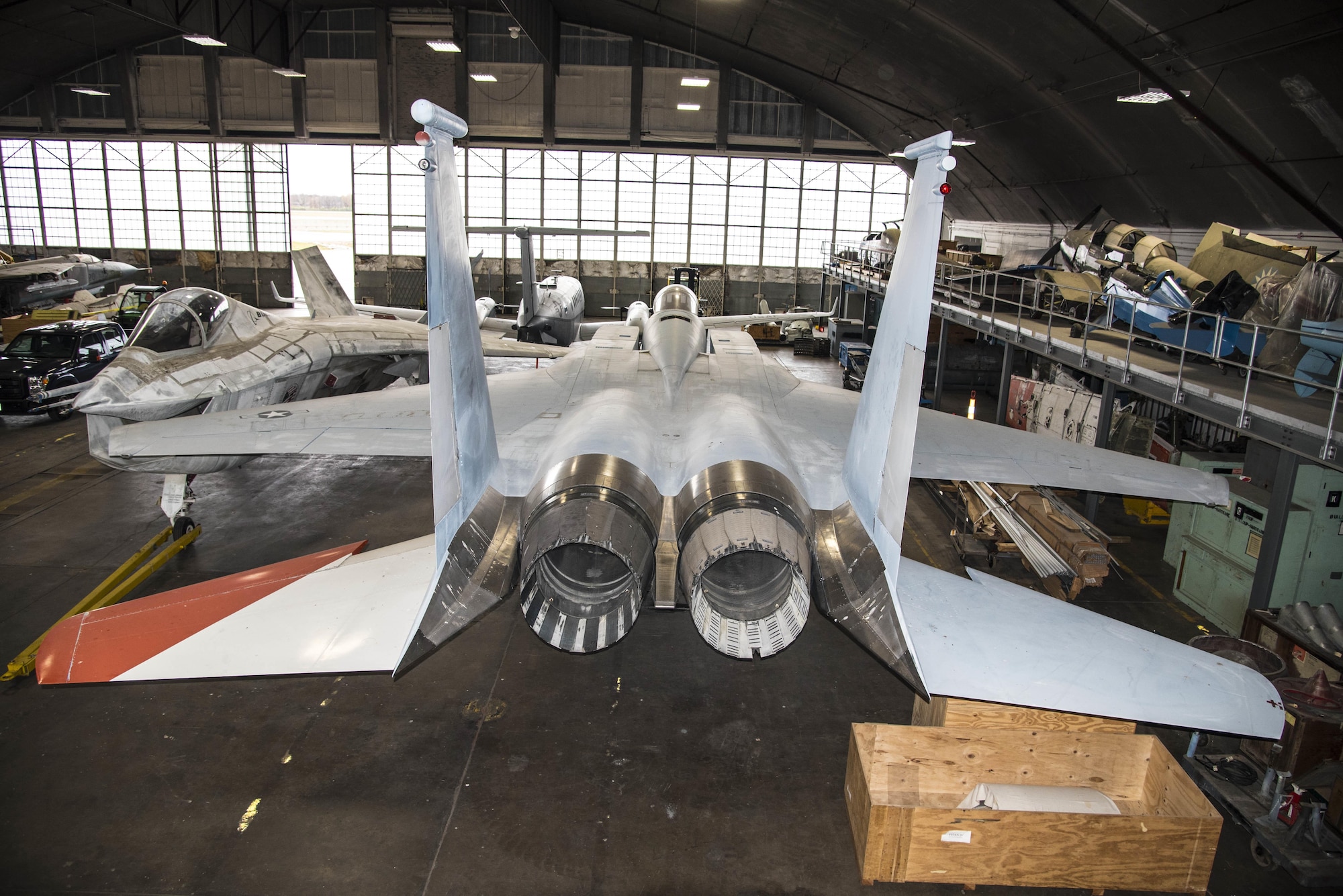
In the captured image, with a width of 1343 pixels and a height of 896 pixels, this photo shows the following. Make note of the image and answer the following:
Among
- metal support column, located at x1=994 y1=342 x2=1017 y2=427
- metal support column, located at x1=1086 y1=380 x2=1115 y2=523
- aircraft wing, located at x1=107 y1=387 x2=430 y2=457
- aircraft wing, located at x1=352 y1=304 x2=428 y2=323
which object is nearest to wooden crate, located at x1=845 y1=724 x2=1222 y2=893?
metal support column, located at x1=1086 y1=380 x2=1115 y2=523

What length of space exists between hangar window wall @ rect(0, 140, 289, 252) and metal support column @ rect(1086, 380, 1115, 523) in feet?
110

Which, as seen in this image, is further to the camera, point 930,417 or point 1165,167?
point 1165,167

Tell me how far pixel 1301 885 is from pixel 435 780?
22.4 ft

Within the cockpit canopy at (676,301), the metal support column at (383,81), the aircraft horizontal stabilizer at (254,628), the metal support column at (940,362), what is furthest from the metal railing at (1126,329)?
the metal support column at (383,81)

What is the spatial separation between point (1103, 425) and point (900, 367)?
8.30 metres

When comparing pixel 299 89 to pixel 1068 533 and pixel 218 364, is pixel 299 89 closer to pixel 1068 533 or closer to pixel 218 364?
pixel 218 364

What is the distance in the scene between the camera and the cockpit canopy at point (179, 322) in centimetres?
1166

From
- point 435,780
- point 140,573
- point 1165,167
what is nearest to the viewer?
point 435,780

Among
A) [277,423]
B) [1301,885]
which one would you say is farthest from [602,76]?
[1301,885]

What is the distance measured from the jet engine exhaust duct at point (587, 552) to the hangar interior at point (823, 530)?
0.45 ft

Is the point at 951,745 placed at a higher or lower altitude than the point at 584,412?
lower

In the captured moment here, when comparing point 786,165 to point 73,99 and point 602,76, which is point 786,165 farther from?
point 73,99

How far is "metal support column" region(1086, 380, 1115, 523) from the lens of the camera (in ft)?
36.8

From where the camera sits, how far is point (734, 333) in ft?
40.1
